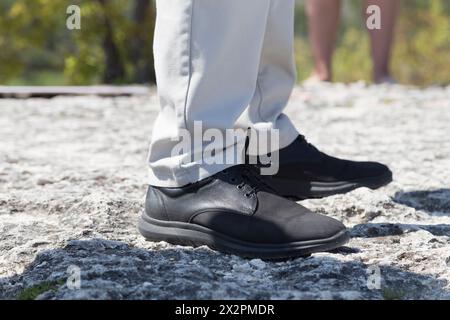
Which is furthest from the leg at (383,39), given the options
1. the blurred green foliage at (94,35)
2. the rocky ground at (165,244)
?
the blurred green foliage at (94,35)

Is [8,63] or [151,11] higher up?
[151,11]

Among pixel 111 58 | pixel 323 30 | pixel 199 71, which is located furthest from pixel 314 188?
pixel 111 58

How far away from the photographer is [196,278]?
51.8 inches

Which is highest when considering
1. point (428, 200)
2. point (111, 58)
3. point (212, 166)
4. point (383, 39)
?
point (383, 39)

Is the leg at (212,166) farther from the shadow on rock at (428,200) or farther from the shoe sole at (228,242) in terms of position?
the shadow on rock at (428,200)

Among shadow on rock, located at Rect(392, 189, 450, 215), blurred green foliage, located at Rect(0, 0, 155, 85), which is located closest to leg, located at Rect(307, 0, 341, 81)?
shadow on rock, located at Rect(392, 189, 450, 215)

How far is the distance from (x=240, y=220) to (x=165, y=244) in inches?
7.0

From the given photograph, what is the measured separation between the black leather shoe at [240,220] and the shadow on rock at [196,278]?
27mm

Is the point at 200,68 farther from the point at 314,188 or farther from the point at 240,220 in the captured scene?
the point at 314,188

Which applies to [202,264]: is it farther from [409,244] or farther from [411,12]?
[411,12]

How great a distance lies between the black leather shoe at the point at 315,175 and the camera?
1823 mm
